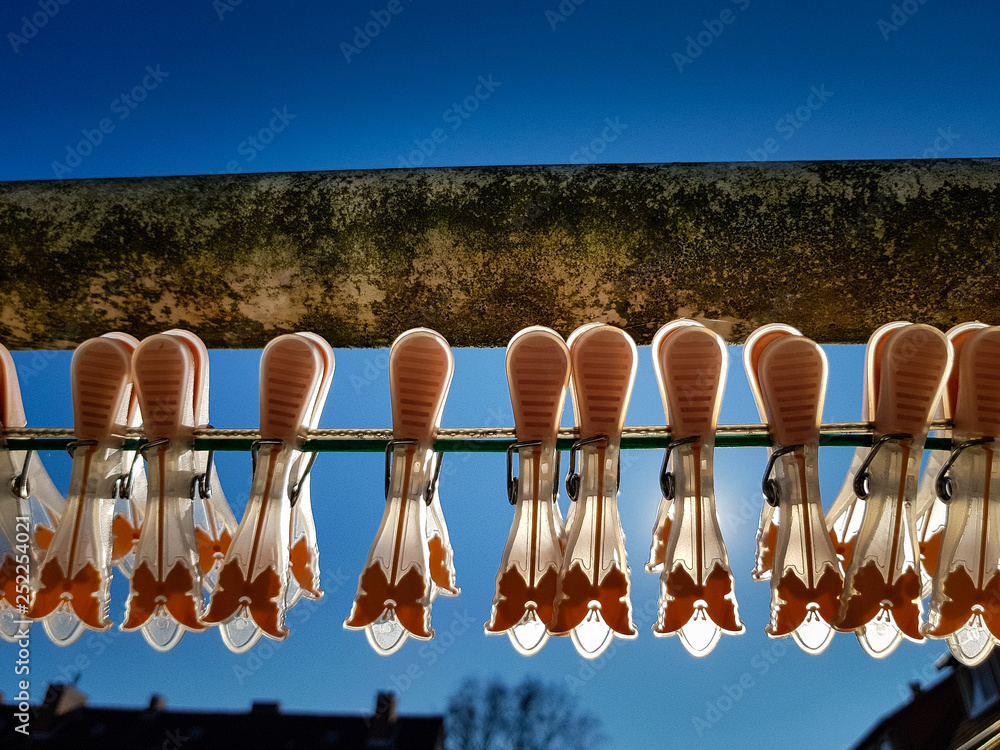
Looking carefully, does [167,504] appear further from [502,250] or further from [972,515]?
[972,515]

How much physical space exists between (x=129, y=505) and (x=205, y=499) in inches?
7.0

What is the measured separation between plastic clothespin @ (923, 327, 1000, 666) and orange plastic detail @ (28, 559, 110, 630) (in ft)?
4.55

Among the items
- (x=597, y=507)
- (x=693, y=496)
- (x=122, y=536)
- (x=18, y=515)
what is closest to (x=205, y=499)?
(x=122, y=536)

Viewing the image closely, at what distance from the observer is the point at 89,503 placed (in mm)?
1104

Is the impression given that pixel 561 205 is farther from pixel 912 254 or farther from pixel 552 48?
pixel 912 254

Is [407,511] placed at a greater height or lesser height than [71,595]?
greater

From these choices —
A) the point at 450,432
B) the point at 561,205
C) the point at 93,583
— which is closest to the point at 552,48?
the point at 561,205

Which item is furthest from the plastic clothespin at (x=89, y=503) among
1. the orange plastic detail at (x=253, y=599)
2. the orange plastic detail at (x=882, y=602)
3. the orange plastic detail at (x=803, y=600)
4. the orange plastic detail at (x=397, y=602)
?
the orange plastic detail at (x=882, y=602)

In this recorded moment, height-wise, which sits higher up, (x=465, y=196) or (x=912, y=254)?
(x=465, y=196)

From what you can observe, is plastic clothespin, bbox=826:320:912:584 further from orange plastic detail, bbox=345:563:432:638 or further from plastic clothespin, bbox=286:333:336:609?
plastic clothespin, bbox=286:333:336:609

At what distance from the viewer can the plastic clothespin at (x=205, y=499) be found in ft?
3.76

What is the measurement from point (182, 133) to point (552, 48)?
108 cm

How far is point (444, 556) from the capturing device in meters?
1.09

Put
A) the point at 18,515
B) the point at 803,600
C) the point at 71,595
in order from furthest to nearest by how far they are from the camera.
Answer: the point at 18,515, the point at 71,595, the point at 803,600
